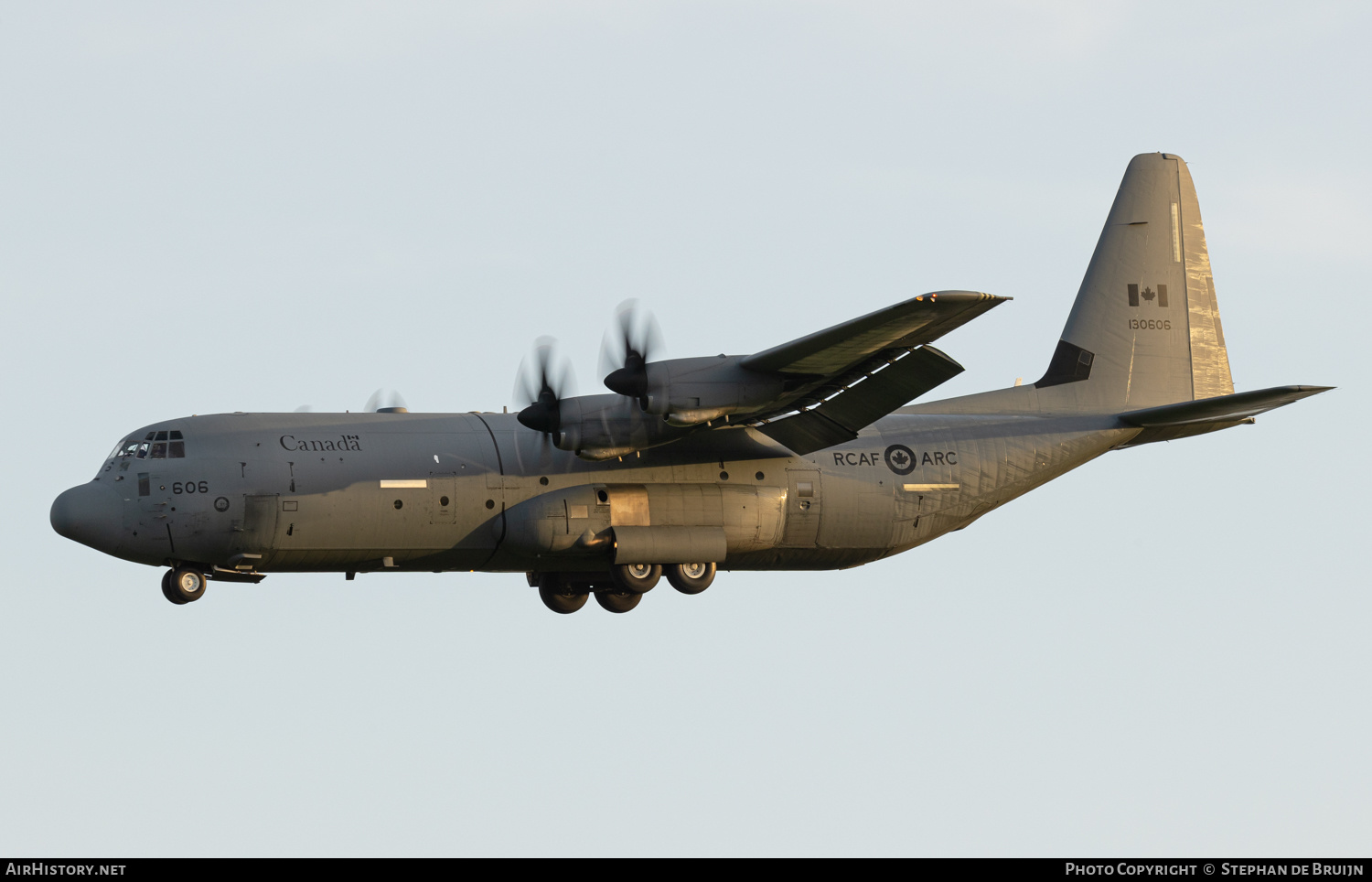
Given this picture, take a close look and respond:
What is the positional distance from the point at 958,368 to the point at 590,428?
490 cm

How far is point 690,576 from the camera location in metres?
24.7

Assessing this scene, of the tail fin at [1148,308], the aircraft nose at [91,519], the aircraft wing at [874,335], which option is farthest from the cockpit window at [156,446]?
the tail fin at [1148,308]

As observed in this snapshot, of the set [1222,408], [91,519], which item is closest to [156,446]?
[91,519]

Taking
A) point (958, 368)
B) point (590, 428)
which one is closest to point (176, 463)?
A: point (590, 428)

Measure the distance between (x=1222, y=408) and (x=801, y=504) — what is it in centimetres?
629

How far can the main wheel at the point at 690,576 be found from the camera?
24656 millimetres

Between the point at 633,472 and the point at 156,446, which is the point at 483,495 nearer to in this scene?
the point at 633,472

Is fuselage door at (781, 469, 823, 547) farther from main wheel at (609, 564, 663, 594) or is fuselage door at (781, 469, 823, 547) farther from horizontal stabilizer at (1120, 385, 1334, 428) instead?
horizontal stabilizer at (1120, 385, 1334, 428)

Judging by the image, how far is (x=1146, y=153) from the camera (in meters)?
29.5

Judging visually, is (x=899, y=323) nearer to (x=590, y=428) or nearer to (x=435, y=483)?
(x=590, y=428)

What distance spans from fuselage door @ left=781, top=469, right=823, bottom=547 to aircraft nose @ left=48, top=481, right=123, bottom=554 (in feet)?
29.9

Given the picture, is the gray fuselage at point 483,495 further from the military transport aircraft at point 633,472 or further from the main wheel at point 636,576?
the main wheel at point 636,576

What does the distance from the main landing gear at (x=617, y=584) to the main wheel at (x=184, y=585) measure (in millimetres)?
5078
